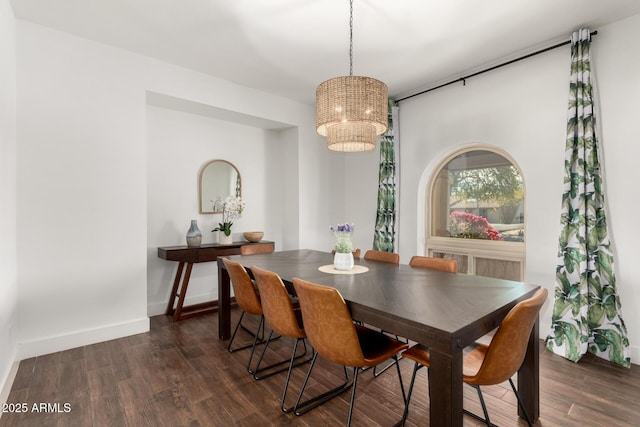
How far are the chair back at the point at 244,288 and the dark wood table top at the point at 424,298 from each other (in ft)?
0.78

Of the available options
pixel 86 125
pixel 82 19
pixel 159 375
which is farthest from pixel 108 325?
pixel 82 19

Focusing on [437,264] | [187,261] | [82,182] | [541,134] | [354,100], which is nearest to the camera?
[354,100]

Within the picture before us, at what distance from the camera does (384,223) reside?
4.10 metres

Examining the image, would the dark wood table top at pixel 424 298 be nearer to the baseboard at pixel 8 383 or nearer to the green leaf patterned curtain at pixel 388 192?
the green leaf patterned curtain at pixel 388 192

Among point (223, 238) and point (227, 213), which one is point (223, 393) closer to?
point (223, 238)

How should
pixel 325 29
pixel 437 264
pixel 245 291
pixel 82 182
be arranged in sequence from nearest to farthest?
pixel 245 291, pixel 437 264, pixel 325 29, pixel 82 182

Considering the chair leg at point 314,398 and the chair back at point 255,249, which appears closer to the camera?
the chair leg at point 314,398

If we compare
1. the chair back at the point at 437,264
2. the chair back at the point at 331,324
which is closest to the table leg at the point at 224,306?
the chair back at the point at 331,324

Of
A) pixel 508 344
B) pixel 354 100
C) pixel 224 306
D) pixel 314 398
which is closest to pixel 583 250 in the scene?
pixel 508 344

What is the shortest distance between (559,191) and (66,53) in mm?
4521

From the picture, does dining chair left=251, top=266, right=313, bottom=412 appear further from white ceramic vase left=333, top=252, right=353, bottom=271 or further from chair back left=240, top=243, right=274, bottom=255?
chair back left=240, top=243, right=274, bottom=255

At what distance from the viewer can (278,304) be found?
197cm

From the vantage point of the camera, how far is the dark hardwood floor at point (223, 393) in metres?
1.80

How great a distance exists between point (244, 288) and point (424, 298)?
1332mm
